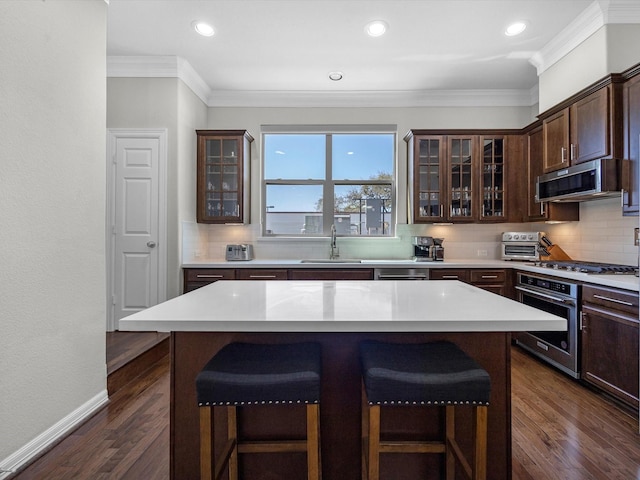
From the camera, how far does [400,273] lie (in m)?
3.80

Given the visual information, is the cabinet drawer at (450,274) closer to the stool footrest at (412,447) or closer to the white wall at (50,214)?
the stool footrest at (412,447)

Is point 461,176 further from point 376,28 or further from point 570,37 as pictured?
point 376,28

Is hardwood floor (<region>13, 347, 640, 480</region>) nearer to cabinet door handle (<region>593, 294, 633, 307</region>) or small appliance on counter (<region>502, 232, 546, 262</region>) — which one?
cabinet door handle (<region>593, 294, 633, 307</region>)

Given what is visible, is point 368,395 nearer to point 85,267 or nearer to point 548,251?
point 85,267

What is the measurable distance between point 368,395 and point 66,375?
1908 millimetres

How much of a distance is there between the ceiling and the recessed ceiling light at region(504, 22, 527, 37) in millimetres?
47

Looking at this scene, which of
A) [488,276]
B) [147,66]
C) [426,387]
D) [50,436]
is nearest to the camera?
[426,387]

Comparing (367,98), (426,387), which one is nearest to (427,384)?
(426,387)

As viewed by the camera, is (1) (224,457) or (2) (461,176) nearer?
(1) (224,457)

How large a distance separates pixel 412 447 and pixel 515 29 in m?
3.52

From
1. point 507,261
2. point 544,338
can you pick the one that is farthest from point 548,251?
point 544,338

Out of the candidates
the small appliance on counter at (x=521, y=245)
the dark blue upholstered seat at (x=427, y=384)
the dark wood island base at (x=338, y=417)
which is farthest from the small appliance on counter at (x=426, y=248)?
the dark blue upholstered seat at (x=427, y=384)

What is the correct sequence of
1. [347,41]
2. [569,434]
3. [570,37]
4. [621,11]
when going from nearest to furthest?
[569,434]
[621,11]
[570,37]
[347,41]

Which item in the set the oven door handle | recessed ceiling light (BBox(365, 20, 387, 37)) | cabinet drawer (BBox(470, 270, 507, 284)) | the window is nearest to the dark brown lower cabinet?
the oven door handle
